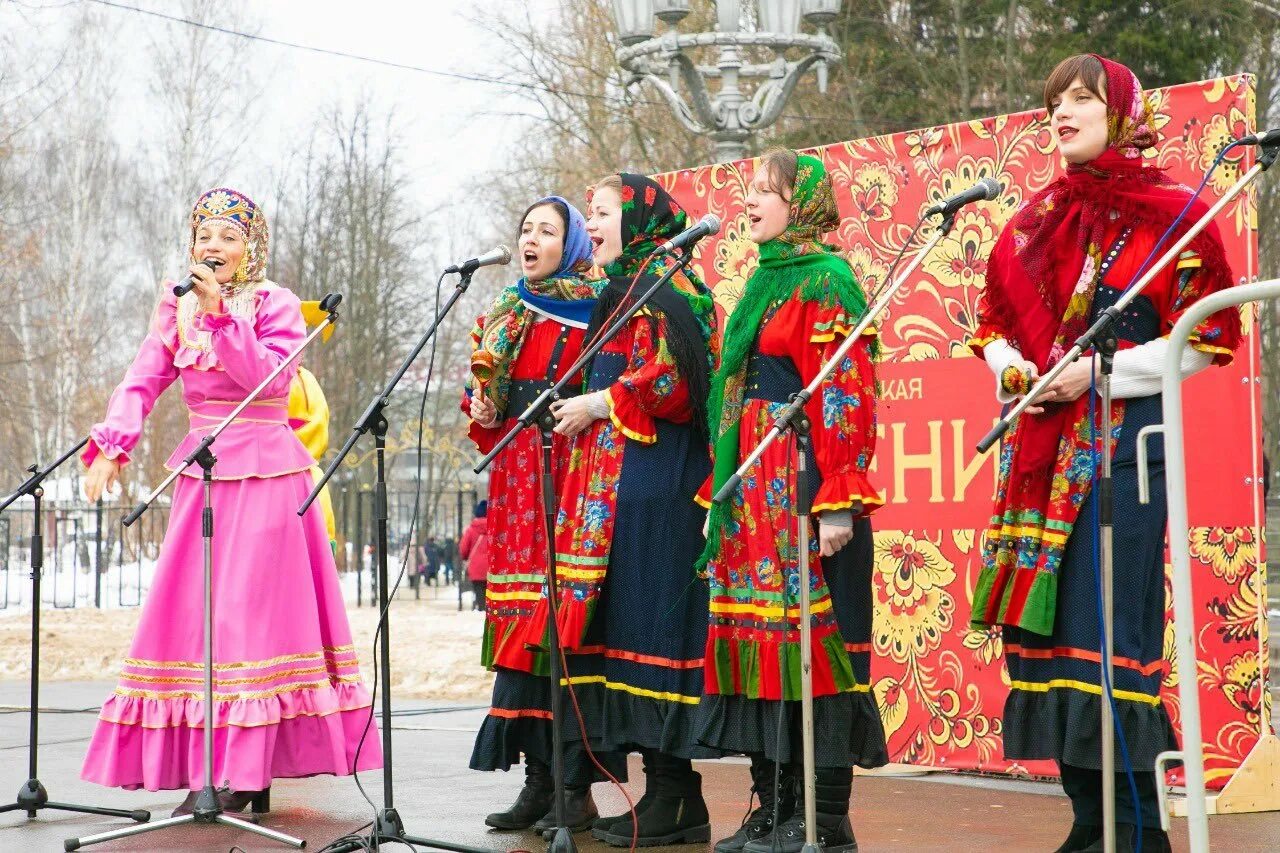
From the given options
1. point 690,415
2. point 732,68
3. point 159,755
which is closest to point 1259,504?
point 690,415

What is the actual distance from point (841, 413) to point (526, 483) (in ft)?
4.04

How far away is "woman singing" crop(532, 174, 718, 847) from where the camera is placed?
4.75 m

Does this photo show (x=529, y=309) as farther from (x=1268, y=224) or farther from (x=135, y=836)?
(x=1268, y=224)

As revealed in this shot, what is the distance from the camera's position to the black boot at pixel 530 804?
16.5 feet

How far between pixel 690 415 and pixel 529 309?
0.70 metres

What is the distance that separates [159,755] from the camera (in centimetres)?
518

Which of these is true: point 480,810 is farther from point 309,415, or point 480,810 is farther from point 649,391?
point 309,415

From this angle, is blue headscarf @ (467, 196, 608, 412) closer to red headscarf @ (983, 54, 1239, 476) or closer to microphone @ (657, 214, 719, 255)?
microphone @ (657, 214, 719, 255)

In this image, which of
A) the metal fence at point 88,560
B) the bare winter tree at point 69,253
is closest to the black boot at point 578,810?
the metal fence at point 88,560

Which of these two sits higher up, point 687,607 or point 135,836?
point 687,607

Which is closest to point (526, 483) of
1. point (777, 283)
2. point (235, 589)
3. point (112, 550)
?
point (235, 589)

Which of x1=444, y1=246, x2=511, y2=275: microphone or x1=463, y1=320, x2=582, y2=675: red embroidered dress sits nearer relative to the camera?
x1=444, y1=246, x2=511, y2=275: microphone

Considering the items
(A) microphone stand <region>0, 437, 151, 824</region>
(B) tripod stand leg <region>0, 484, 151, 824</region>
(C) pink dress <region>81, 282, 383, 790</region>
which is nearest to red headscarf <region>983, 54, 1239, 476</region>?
(C) pink dress <region>81, 282, 383, 790</region>

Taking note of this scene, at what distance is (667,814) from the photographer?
15.7 feet
